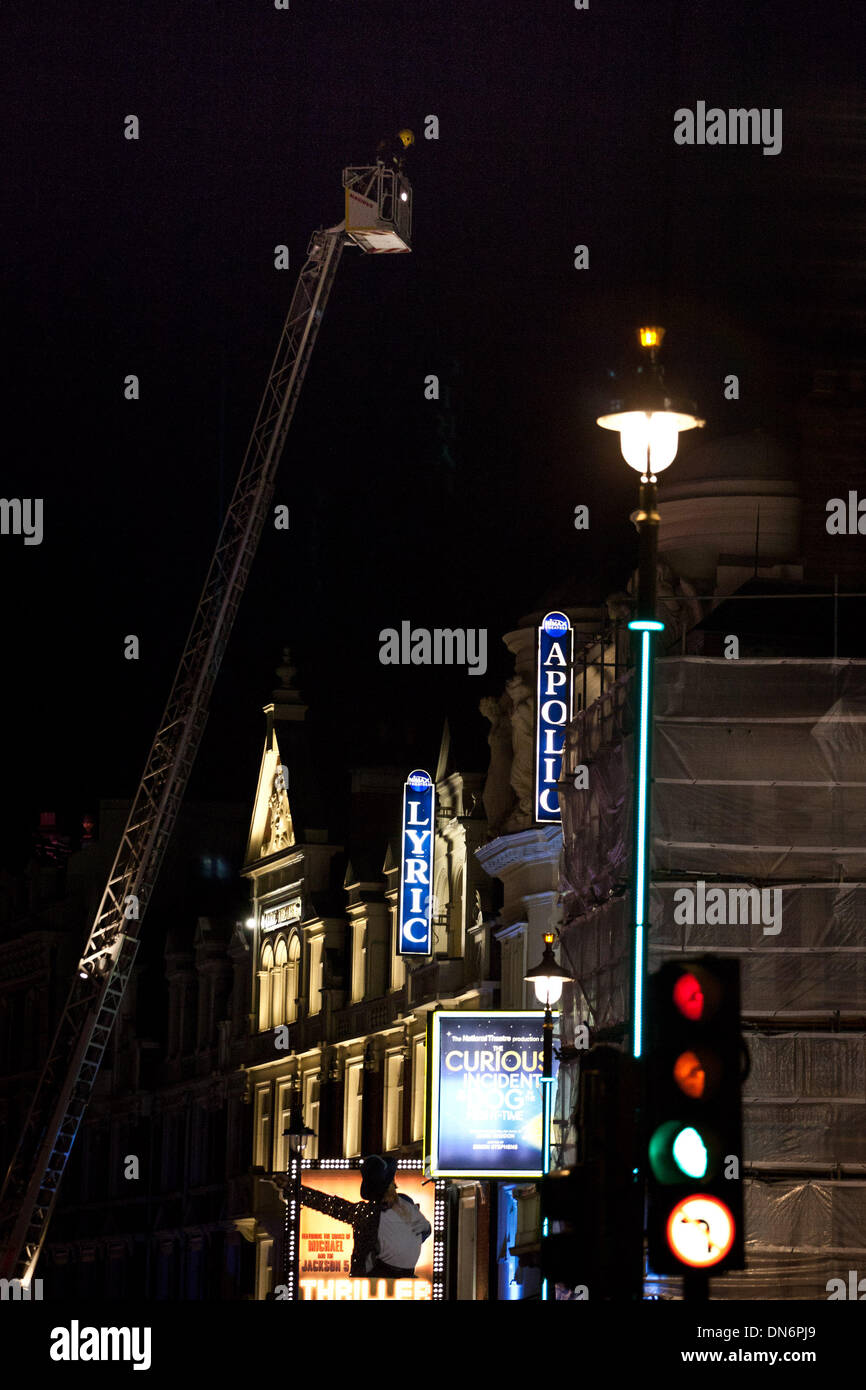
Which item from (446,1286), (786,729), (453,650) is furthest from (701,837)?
(453,650)

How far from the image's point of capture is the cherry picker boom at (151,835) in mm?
65562

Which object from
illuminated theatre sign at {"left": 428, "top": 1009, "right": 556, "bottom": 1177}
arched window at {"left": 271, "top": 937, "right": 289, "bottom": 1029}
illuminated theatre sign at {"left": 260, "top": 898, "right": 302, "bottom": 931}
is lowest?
illuminated theatre sign at {"left": 428, "top": 1009, "right": 556, "bottom": 1177}

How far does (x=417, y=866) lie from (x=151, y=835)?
1895 cm

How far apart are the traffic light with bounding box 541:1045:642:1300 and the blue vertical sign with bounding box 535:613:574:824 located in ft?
97.7

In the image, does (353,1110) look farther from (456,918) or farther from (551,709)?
(551,709)

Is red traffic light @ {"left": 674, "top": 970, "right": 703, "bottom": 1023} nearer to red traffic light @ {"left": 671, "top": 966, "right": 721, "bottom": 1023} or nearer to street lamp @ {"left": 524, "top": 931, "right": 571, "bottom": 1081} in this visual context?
red traffic light @ {"left": 671, "top": 966, "right": 721, "bottom": 1023}

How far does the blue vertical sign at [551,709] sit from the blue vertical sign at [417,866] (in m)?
7.80

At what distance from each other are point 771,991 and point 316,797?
3526cm

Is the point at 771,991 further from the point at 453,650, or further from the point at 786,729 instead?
the point at 453,650

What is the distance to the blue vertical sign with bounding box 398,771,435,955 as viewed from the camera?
166 feet

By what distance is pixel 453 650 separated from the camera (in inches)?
2250

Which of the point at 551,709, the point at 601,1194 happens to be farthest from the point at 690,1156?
the point at 551,709

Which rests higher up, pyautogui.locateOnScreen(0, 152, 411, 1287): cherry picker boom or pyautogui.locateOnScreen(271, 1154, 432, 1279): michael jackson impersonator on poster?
pyautogui.locateOnScreen(0, 152, 411, 1287): cherry picker boom

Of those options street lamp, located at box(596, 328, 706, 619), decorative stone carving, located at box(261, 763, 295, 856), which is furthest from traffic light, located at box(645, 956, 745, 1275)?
decorative stone carving, located at box(261, 763, 295, 856)
